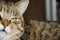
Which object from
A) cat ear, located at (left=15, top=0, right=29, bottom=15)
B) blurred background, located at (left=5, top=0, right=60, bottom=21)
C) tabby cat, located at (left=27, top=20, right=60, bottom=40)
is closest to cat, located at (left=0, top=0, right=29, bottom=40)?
cat ear, located at (left=15, top=0, right=29, bottom=15)

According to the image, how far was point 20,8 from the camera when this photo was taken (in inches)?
45.1

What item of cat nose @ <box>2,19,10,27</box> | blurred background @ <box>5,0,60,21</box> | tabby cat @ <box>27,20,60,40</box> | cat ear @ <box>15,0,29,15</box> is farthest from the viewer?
blurred background @ <box>5,0,60,21</box>

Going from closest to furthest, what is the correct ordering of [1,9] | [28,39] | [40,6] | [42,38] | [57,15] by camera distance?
[1,9]
[28,39]
[42,38]
[40,6]
[57,15]

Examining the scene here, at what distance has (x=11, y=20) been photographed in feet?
3.48

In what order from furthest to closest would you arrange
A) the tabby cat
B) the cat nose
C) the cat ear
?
the tabby cat
the cat ear
the cat nose

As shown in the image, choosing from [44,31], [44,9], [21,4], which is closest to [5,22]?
[21,4]

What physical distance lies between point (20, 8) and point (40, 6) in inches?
39.5

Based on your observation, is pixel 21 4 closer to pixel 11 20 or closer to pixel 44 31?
pixel 11 20

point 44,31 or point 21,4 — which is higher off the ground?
point 21,4

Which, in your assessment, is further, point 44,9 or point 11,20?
point 44,9

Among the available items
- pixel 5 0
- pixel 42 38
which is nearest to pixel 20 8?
pixel 5 0

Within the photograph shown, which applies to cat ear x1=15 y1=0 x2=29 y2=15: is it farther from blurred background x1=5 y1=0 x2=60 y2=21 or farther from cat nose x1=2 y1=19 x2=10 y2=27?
blurred background x1=5 y1=0 x2=60 y2=21

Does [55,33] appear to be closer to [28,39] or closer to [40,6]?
[28,39]

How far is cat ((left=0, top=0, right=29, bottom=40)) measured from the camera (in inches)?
40.2
